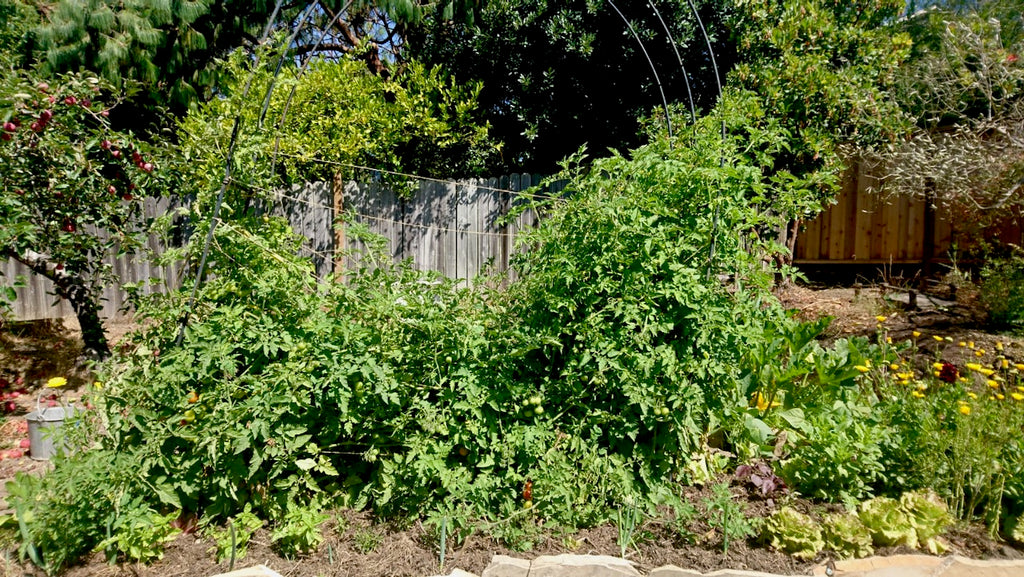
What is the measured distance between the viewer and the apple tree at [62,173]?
2.95 meters

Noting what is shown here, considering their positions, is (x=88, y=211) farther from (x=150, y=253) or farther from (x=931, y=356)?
(x=931, y=356)

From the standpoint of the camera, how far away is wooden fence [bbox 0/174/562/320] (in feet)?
19.5

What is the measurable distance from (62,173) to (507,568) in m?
3.12

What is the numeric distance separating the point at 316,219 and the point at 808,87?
477cm

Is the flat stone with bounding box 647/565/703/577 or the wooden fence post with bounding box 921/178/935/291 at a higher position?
the wooden fence post with bounding box 921/178/935/291

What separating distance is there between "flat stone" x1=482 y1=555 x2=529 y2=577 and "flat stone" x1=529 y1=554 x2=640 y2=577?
3cm

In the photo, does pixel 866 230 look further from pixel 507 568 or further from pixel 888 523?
pixel 507 568

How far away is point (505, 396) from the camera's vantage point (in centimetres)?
251

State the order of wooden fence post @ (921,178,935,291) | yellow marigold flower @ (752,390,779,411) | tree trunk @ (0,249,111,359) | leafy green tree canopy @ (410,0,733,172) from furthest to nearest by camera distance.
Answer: wooden fence post @ (921,178,935,291)
leafy green tree canopy @ (410,0,733,172)
tree trunk @ (0,249,111,359)
yellow marigold flower @ (752,390,779,411)

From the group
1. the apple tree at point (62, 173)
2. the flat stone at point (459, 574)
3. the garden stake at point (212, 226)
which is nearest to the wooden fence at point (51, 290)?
the apple tree at point (62, 173)

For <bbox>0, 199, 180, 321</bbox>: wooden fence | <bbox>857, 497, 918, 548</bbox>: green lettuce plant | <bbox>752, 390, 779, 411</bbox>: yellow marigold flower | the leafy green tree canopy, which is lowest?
<bbox>857, 497, 918, 548</bbox>: green lettuce plant

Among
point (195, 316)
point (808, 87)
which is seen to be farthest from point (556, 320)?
point (808, 87)

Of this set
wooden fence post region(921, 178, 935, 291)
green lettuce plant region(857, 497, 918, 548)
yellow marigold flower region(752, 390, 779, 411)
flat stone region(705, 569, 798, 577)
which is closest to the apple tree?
flat stone region(705, 569, 798, 577)

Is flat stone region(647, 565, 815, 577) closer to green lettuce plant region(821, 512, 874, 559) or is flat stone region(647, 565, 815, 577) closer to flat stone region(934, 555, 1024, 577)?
green lettuce plant region(821, 512, 874, 559)
